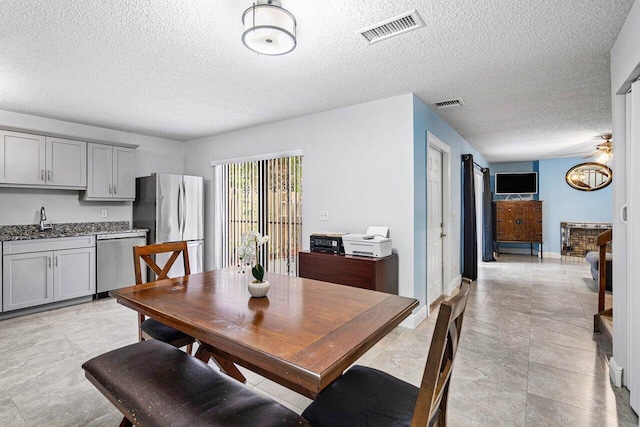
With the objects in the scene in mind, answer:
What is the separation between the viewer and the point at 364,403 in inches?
48.8

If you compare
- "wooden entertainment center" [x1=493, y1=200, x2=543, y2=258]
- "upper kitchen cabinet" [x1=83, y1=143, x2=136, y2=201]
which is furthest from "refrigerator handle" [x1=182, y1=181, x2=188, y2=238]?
"wooden entertainment center" [x1=493, y1=200, x2=543, y2=258]

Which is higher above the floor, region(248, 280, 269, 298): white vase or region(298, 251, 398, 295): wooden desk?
region(248, 280, 269, 298): white vase

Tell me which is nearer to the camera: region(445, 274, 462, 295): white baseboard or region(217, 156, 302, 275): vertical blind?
region(217, 156, 302, 275): vertical blind

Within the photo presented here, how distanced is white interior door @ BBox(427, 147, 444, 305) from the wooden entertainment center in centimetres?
477

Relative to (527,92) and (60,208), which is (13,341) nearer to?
(60,208)

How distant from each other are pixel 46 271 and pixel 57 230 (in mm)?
745

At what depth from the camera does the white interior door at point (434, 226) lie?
3883 millimetres

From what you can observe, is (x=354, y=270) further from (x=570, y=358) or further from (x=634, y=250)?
(x=634, y=250)

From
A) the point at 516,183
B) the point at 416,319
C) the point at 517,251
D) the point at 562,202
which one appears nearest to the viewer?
the point at 416,319

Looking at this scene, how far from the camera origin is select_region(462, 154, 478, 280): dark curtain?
5.38m

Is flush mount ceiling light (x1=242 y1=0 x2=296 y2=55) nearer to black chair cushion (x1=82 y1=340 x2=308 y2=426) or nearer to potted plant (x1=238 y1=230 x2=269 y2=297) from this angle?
potted plant (x1=238 y1=230 x2=269 y2=297)

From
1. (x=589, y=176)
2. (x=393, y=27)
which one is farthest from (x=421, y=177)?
(x=589, y=176)

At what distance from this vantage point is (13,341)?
2994 mm

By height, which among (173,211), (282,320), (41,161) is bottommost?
(282,320)
